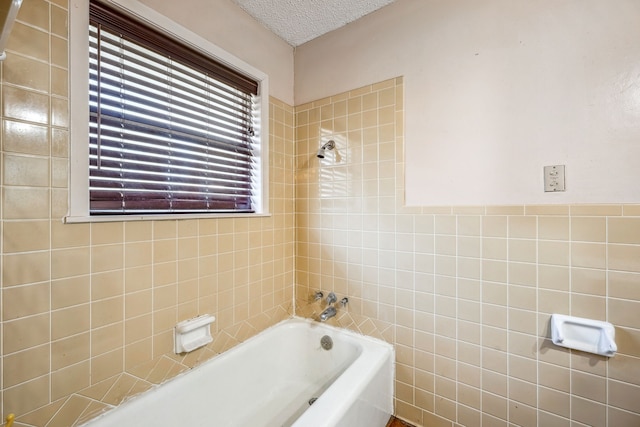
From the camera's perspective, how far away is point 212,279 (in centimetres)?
138

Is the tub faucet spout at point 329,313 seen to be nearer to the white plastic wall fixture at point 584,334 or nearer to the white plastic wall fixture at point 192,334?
the white plastic wall fixture at point 192,334

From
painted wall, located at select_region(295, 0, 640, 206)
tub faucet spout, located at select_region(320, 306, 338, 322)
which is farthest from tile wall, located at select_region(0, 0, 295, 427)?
painted wall, located at select_region(295, 0, 640, 206)

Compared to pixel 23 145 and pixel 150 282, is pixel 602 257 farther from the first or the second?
pixel 23 145

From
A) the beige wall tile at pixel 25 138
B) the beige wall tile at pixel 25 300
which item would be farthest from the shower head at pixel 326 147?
the beige wall tile at pixel 25 300

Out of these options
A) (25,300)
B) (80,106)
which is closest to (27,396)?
(25,300)

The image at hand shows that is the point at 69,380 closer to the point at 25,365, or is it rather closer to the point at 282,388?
the point at 25,365

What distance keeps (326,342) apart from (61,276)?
137 centimetres

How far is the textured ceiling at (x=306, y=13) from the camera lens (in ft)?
4.90

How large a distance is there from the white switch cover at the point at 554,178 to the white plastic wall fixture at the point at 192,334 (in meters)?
1.70

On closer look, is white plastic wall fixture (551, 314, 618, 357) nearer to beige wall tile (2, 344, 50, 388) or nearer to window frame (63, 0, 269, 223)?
window frame (63, 0, 269, 223)

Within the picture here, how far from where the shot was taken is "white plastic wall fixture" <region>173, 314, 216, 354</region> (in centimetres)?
123

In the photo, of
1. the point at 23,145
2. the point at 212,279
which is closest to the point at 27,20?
the point at 23,145

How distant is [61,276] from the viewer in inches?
35.9

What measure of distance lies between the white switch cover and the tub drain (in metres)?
1.41
